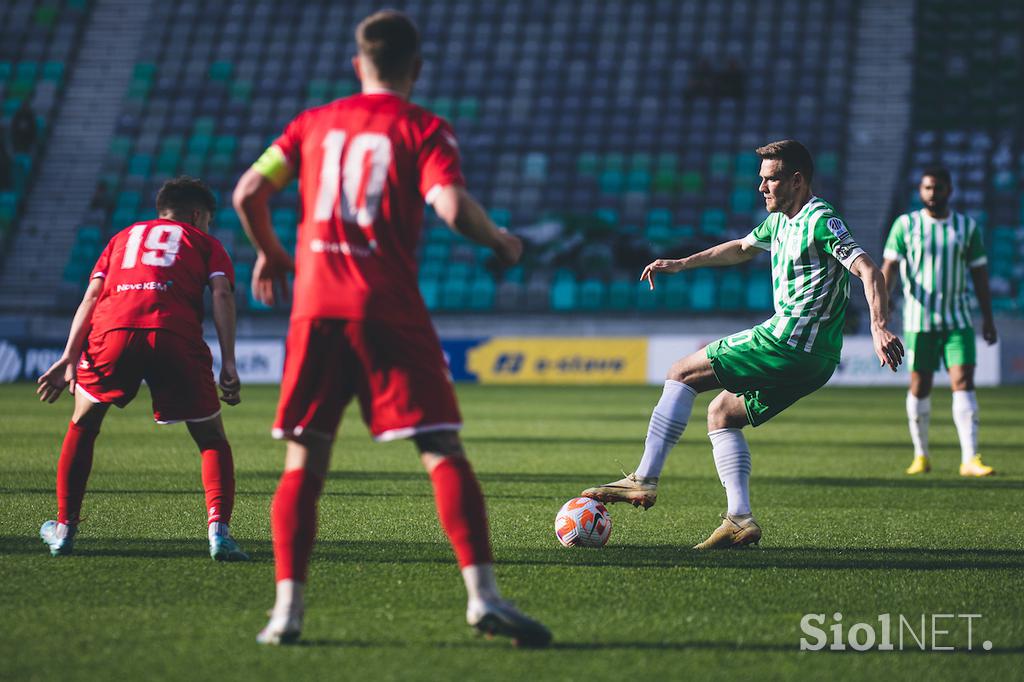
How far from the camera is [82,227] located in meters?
26.4

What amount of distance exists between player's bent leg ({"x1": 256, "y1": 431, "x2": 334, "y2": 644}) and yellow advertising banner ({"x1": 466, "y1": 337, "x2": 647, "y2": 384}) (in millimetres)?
17867

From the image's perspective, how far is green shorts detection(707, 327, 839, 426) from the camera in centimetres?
575

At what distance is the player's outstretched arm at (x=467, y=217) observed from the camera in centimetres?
373

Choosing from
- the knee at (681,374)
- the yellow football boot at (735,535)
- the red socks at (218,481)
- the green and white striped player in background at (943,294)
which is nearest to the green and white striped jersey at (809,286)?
the knee at (681,374)

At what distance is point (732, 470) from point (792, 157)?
1369 millimetres

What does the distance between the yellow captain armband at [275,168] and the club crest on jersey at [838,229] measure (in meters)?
2.57

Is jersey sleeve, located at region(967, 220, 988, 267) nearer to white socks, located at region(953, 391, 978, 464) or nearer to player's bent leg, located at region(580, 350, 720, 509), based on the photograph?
white socks, located at region(953, 391, 978, 464)

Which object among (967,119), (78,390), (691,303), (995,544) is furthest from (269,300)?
(967,119)

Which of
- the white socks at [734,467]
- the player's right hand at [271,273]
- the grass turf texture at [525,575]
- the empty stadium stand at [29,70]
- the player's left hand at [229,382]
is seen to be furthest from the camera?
the empty stadium stand at [29,70]

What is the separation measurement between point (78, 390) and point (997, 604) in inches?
141

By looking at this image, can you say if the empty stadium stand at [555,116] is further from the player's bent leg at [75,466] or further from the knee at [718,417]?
the player's bent leg at [75,466]

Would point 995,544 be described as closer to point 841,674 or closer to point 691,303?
point 841,674

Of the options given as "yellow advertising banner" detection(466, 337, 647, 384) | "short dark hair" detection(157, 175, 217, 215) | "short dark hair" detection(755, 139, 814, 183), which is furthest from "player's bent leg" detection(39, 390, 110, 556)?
"yellow advertising banner" detection(466, 337, 647, 384)

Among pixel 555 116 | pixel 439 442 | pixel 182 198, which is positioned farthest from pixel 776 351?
pixel 555 116
